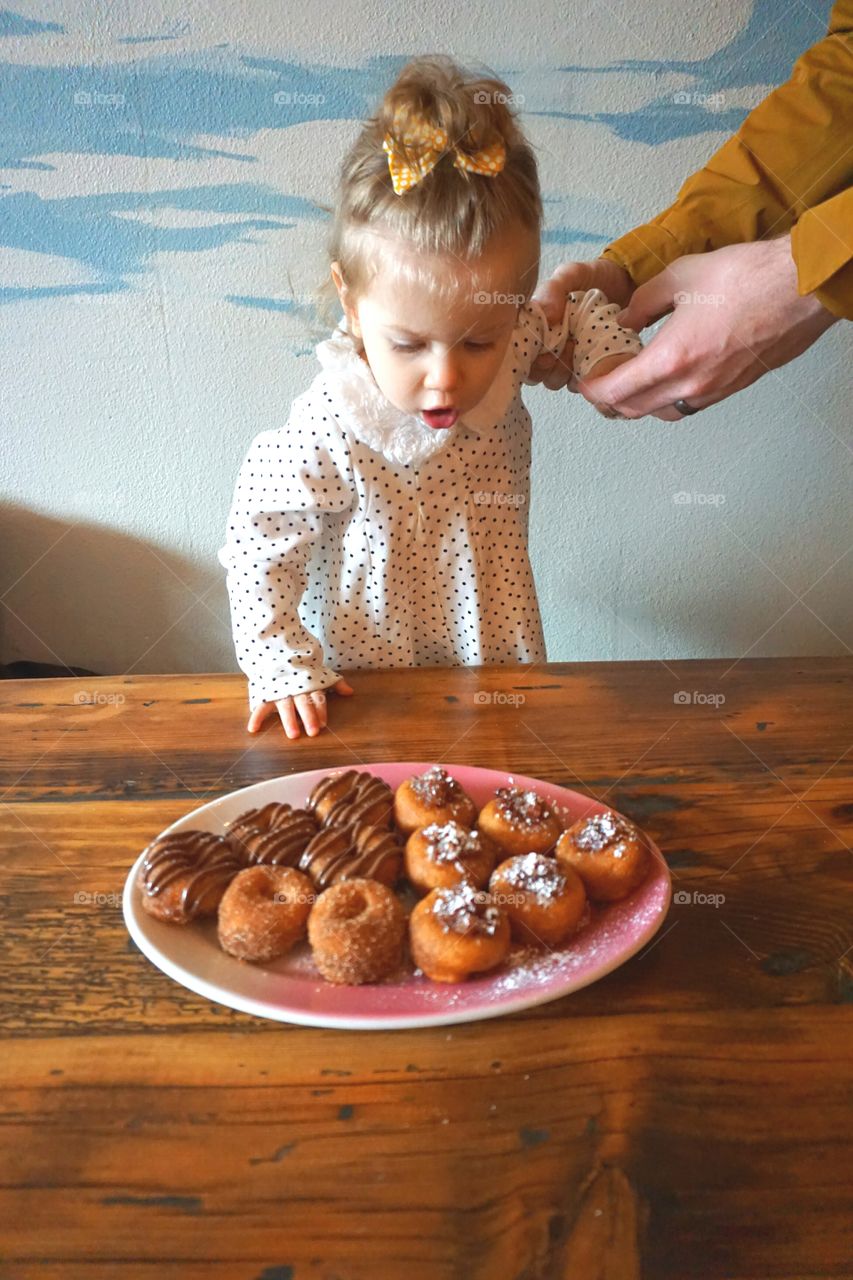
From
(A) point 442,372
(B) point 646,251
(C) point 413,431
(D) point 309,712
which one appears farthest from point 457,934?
(B) point 646,251

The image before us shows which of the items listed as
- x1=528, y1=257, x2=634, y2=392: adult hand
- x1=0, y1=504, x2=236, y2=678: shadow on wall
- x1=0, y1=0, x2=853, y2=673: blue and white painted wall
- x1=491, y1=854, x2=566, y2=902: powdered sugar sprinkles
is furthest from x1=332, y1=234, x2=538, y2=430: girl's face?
x1=0, y1=504, x2=236, y2=678: shadow on wall

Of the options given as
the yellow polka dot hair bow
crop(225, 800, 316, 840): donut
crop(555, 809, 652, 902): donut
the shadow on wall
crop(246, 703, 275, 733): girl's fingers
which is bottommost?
the shadow on wall

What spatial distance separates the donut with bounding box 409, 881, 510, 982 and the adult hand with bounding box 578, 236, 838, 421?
0.72m

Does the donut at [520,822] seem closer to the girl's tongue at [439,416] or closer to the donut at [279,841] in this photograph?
the donut at [279,841]

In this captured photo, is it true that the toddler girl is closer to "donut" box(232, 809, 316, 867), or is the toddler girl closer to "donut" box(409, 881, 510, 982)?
"donut" box(232, 809, 316, 867)

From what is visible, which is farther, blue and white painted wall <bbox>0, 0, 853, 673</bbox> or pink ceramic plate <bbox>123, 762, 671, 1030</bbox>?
blue and white painted wall <bbox>0, 0, 853, 673</bbox>

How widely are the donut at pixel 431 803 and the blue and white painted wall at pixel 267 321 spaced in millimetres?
1258

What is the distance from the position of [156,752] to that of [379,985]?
459 mm

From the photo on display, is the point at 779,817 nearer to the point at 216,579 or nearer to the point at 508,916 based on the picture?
the point at 508,916

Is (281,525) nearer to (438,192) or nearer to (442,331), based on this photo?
(442,331)

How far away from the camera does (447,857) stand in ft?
Result: 2.70

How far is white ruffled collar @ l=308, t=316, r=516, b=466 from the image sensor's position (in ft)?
4.12

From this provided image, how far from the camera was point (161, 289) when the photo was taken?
197 centimetres

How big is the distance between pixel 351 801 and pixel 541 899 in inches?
8.8
